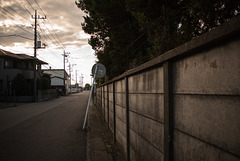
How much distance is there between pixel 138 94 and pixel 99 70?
18.8 ft

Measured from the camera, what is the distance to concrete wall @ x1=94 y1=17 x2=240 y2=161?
38.9 inches

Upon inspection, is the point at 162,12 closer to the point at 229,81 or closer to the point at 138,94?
the point at 138,94

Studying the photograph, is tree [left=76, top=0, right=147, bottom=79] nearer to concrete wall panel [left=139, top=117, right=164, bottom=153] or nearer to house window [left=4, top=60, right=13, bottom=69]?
concrete wall panel [left=139, top=117, right=164, bottom=153]

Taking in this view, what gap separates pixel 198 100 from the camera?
50.9 inches

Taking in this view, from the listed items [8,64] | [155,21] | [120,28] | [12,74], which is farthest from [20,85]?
[155,21]

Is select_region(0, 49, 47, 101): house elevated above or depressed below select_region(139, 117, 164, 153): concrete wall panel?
above

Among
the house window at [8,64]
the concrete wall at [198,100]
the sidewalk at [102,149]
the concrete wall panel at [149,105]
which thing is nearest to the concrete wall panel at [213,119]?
the concrete wall at [198,100]

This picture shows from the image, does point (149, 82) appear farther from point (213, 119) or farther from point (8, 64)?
point (8, 64)

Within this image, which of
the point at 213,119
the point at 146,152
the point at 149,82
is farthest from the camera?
the point at 146,152

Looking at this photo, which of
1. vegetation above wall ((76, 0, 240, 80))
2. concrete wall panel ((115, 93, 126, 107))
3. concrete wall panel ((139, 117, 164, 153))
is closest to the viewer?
concrete wall panel ((139, 117, 164, 153))

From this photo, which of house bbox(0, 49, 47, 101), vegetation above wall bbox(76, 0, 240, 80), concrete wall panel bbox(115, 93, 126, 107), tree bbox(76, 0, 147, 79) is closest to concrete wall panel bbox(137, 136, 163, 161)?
concrete wall panel bbox(115, 93, 126, 107)

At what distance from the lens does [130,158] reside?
11.0 ft

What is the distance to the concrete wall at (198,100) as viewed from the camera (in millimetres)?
987

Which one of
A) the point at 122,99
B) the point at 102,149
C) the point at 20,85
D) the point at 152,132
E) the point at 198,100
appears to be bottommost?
the point at 102,149
